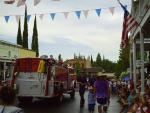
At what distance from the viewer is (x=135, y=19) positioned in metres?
21.6

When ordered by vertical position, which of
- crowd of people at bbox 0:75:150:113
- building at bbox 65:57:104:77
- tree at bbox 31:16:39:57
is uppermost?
tree at bbox 31:16:39:57

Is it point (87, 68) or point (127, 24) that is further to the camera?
point (87, 68)

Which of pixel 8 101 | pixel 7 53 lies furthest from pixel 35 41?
pixel 8 101

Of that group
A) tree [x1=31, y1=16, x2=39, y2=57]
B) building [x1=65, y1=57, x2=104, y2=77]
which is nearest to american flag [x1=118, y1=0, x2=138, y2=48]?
building [x1=65, y1=57, x2=104, y2=77]

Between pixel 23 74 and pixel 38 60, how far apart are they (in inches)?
40.9

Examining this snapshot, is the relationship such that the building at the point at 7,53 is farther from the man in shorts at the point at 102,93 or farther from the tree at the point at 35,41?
the man in shorts at the point at 102,93

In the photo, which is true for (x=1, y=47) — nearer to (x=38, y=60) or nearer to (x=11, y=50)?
(x=11, y=50)

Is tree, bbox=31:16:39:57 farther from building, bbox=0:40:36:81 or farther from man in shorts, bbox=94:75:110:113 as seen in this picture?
man in shorts, bbox=94:75:110:113

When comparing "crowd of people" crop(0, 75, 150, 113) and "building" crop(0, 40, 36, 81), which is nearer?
"crowd of people" crop(0, 75, 150, 113)

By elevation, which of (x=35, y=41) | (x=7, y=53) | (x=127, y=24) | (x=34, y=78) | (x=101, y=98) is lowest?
(x=101, y=98)

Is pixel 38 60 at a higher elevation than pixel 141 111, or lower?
higher

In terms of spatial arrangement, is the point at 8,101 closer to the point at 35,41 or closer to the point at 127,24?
the point at 127,24

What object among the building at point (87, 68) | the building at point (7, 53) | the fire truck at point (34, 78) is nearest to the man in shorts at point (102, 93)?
the fire truck at point (34, 78)

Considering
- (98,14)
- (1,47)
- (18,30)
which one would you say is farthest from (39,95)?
(18,30)
